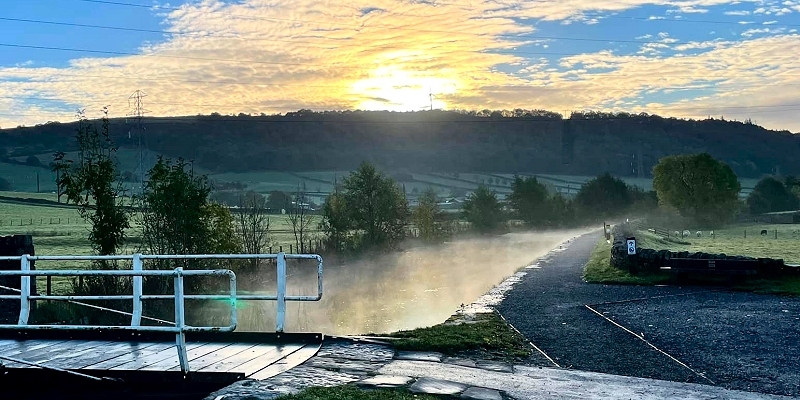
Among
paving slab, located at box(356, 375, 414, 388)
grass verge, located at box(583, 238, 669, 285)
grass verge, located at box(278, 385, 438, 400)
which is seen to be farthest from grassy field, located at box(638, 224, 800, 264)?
grass verge, located at box(278, 385, 438, 400)

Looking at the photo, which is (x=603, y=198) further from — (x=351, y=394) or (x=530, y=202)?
(x=351, y=394)

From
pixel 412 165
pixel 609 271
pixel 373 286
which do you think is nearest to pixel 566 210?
pixel 412 165

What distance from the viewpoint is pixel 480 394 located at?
704 cm

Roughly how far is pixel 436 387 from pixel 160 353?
10.8 feet

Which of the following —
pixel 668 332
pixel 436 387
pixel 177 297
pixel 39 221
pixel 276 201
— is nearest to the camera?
pixel 436 387

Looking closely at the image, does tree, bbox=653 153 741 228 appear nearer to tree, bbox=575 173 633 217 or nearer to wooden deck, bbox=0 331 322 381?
tree, bbox=575 173 633 217

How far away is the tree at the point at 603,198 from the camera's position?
302 feet

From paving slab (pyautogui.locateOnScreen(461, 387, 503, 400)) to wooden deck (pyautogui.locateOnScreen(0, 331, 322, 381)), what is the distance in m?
1.85

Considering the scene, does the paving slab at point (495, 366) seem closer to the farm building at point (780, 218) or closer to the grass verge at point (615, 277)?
the grass verge at point (615, 277)

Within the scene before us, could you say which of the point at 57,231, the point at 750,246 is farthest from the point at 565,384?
the point at 57,231

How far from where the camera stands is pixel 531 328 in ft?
38.1

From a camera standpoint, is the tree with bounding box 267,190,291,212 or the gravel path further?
the tree with bounding box 267,190,291,212

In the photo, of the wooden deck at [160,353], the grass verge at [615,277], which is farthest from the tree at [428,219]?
the wooden deck at [160,353]

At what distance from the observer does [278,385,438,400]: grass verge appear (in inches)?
250
